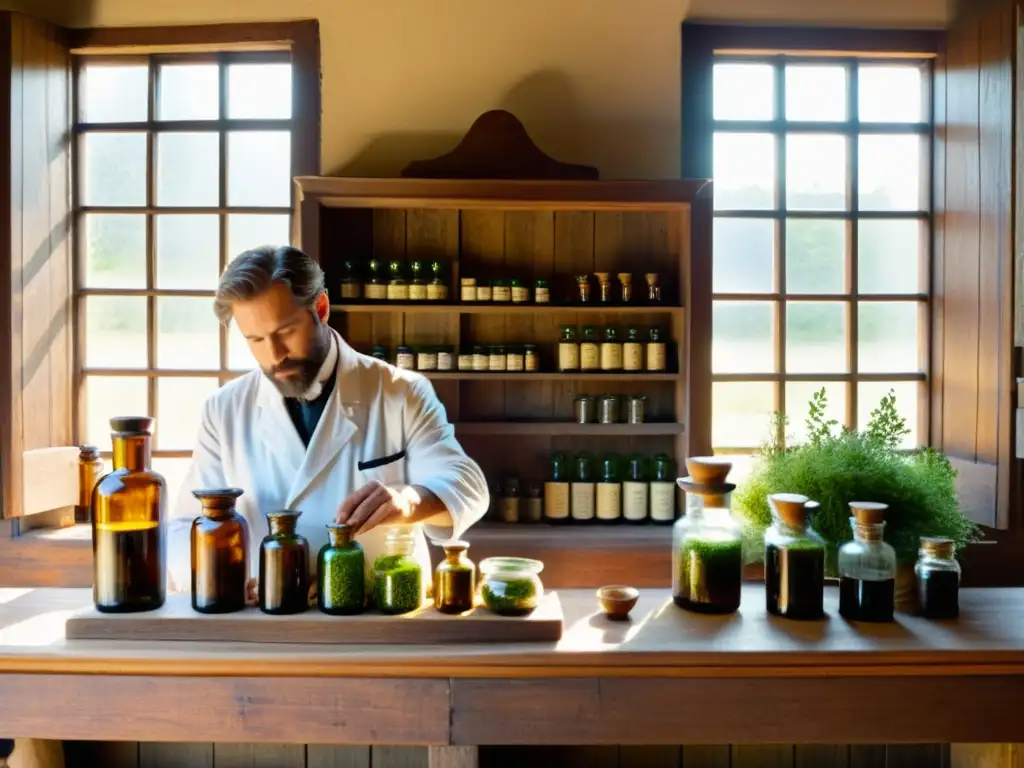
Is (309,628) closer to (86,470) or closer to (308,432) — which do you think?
(308,432)

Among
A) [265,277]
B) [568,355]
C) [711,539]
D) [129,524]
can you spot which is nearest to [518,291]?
[568,355]

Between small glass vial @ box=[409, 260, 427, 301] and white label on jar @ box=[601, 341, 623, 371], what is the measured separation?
26.2 inches

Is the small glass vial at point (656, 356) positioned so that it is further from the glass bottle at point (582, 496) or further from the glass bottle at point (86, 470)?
the glass bottle at point (86, 470)

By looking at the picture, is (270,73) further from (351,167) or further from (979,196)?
(979,196)

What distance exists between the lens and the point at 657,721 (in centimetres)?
129

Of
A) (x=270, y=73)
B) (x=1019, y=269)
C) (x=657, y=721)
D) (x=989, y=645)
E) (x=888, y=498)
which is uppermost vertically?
(x=270, y=73)

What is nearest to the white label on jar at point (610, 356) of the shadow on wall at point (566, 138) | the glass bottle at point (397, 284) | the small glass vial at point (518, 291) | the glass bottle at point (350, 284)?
the small glass vial at point (518, 291)

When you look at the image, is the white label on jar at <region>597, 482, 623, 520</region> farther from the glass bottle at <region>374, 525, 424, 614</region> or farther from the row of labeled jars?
the glass bottle at <region>374, 525, 424, 614</region>

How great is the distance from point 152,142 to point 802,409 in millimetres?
2699

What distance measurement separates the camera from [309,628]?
1343mm

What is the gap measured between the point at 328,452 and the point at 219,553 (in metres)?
0.47

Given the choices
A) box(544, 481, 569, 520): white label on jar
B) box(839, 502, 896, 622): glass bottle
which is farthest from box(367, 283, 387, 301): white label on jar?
box(839, 502, 896, 622): glass bottle

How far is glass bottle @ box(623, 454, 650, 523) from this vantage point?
2.87m

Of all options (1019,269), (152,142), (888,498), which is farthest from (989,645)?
(152,142)
